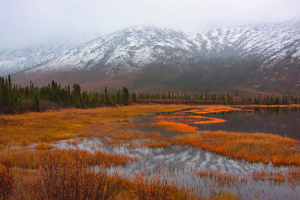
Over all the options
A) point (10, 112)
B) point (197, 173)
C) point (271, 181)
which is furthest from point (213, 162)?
point (10, 112)

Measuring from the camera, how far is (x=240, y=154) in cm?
1453

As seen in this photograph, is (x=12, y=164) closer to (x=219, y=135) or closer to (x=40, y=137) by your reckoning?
(x=40, y=137)

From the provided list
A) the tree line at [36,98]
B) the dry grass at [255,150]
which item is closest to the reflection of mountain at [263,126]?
the dry grass at [255,150]

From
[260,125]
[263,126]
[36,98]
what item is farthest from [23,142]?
[36,98]

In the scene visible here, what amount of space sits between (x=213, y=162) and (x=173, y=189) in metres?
6.46

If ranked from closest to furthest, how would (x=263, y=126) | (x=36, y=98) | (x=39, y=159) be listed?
(x=39, y=159), (x=263, y=126), (x=36, y=98)

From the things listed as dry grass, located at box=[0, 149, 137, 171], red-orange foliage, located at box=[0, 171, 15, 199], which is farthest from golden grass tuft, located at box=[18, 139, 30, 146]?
red-orange foliage, located at box=[0, 171, 15, 199]

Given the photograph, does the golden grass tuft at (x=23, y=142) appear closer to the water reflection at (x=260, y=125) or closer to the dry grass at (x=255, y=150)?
the dry grass at (x=255, y=150)

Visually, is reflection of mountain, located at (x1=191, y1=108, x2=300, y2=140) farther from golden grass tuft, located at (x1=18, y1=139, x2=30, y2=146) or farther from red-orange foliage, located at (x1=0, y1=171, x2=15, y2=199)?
red-orange foliage, located at (x1=0, y1=171, x2=15, y2=199)

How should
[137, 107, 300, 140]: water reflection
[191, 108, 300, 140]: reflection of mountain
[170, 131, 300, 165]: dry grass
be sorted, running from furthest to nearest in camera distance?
[137, 107, 300, 140]: water reflection → [191, 108, 300, 140]: reflection of mountain → [170, 131, 300, 165]: dry grass

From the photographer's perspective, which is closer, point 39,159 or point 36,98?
point 39,159

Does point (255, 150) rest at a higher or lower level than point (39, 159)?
lower

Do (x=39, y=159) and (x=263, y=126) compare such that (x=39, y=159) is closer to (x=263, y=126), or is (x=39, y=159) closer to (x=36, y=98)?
(x=263, y=126)

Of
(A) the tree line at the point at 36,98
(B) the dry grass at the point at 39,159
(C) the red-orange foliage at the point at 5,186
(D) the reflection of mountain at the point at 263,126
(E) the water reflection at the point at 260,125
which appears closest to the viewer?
(C) the red-orange foliage at the point at 5,186
